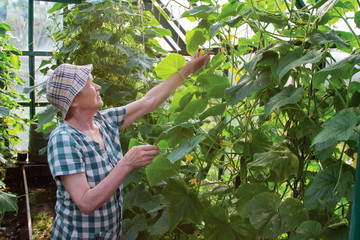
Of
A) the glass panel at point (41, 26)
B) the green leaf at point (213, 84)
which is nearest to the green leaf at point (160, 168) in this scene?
the green leaf at point (213, 84)

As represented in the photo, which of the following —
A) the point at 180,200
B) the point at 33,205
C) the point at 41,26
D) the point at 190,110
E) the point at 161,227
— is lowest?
the point at 33,205

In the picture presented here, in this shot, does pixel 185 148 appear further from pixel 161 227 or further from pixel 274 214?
pixel 161 227

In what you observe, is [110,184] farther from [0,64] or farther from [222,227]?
[0,64]

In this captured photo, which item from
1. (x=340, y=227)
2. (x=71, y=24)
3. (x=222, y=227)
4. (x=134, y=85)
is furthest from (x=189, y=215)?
(x=71, y=24)

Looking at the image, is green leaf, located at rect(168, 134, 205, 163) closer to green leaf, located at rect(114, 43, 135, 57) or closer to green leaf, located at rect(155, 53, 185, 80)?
green leaf, located at rect(155, 53, 185, 80)

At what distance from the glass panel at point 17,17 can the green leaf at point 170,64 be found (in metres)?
3.65

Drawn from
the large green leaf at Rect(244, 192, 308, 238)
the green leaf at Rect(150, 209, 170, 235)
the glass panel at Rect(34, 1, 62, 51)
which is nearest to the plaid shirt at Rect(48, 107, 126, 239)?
the green leaf at Rect(150, 209, 170, 235)

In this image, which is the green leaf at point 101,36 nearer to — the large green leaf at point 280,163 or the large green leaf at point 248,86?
the large green leaf at point 248,86

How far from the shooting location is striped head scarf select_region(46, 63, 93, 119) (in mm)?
1515

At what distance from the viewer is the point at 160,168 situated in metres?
1.21

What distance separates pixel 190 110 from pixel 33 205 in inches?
126

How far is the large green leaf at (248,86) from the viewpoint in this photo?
0.97 meters

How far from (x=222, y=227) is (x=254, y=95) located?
385mm

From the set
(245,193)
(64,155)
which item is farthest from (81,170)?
(245,193)
